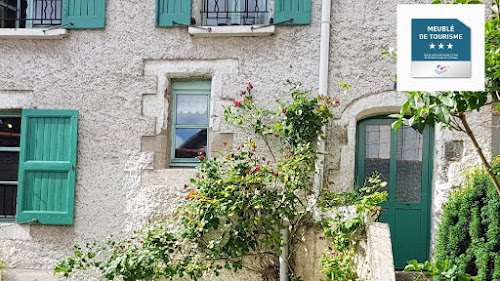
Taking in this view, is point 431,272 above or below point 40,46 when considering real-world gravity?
below

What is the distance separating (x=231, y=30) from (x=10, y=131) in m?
2.81

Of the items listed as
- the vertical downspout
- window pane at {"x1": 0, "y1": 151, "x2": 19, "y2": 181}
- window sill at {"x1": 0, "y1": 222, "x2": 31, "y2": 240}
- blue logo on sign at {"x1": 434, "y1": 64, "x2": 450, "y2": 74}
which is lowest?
window sill at {"x1": 0, "y1": 222, "x2": 31, "y2": 240}

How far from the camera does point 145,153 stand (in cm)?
656

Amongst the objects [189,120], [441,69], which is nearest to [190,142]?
[189,120]

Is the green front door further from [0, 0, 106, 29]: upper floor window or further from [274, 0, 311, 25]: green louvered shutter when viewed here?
[0, 0, 106, 29]: upper floor window

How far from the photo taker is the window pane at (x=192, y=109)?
22.1ft

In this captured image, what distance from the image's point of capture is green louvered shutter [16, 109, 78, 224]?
655 cm

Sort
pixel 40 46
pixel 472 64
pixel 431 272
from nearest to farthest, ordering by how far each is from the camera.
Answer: pixel 472 64, pixel 431 272, pixel 40 46

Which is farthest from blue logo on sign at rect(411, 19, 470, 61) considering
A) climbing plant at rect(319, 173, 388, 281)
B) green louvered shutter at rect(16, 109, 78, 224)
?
green louvered shutter at rect(16, 109, 78, 224)

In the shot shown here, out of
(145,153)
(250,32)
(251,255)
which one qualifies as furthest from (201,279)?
(250,32)

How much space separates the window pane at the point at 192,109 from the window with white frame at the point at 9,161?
1.85m

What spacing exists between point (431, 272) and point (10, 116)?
5.43 m

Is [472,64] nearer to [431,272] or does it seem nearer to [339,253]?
[431,272]

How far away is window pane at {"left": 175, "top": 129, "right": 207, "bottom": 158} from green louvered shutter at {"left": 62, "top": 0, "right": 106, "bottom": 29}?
1.50 m
